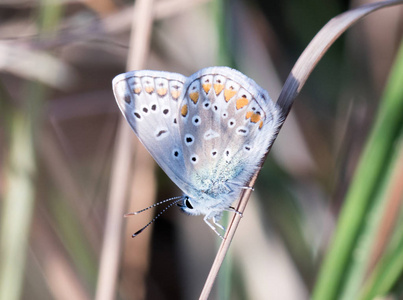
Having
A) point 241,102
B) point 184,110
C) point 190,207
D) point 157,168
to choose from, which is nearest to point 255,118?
point 241,102

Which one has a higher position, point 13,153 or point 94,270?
point 13,153

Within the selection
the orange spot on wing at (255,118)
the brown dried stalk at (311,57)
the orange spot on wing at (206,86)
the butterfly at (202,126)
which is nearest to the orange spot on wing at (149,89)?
the butterfly at (202,126)

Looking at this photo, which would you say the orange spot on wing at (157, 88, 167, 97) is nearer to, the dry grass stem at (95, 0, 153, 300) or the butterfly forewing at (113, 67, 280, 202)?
the butterfly forewing at (113, 67, 280, 202)

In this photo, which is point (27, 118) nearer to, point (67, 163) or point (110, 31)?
point (67, 163)

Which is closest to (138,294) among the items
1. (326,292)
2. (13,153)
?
(13,153)

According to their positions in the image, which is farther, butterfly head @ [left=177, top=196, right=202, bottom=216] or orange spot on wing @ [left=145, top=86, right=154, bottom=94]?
butterfly head @ [left=177, top=196, right=202, bottom=216]

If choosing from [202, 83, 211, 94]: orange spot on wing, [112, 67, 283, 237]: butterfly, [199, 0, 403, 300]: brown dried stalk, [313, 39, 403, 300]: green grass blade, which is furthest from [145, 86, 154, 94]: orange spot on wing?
[313, 39, 403, 300]: green grass blade

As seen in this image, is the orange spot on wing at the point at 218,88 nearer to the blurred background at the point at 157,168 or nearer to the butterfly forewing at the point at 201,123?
the butterfly forewing at the point at 201,123
